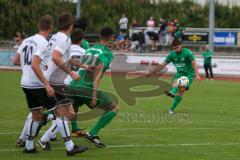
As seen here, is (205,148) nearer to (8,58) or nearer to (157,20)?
(8,58)

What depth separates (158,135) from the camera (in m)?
14.1

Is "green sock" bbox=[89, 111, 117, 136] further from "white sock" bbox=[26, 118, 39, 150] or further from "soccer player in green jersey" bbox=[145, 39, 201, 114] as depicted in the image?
"soccer player in green jersey" bbox=[145, 39, 201, 114]

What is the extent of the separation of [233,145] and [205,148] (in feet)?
2.30

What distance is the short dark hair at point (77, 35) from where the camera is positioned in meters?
13.4

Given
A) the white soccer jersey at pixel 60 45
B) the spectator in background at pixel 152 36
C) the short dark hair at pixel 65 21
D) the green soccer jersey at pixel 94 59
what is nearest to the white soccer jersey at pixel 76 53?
the green soccer jersey at pixel 94 59

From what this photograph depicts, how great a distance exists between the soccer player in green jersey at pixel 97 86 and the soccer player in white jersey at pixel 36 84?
123 cm

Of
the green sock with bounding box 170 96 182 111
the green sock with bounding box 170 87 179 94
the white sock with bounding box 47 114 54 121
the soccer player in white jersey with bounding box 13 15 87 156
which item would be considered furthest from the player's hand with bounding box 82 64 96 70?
the green sock with bounding box 170 87 179 94

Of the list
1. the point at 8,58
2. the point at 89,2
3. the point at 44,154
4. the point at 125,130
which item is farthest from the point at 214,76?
the point at 44,154

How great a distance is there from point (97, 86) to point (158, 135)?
2.19m

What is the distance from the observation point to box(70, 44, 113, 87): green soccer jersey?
42.1 feet

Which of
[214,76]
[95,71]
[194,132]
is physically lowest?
[214,76]

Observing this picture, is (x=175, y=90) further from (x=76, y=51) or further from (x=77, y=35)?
(x=77, y=35)

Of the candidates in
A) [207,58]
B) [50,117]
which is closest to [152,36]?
[207,58]

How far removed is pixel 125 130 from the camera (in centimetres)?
1498
